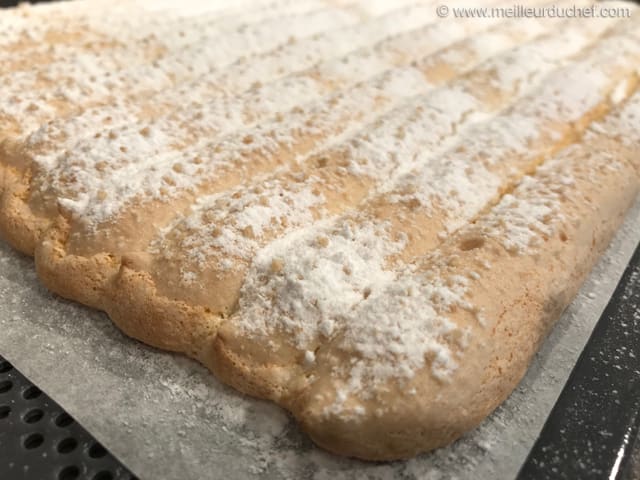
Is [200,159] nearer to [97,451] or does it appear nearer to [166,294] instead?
[166,294]

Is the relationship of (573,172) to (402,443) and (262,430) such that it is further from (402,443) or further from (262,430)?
(262,430)

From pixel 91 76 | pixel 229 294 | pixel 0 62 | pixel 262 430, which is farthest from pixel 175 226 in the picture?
pixel 0 62

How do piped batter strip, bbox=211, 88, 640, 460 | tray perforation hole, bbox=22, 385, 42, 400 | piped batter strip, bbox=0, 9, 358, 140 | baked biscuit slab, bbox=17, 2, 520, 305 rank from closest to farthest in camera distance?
piped batter strip, bbox=211, 88, 640, 460
tray perforation hole, bbox=22, 385, 42, 400
baked biscuit slab, bbox=17, 2, 520, 305
piped batter strip, bbox=0, 9, 358, 140

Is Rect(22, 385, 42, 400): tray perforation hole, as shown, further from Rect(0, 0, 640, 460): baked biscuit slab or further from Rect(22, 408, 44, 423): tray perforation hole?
Rect(0, 0, 640, 460): baked biscuit slab

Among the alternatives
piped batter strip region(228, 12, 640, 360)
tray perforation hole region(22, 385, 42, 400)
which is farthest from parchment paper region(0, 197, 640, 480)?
piped batter strip region(228, 12, 640, 360)

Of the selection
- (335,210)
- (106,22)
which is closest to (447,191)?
(335,210)

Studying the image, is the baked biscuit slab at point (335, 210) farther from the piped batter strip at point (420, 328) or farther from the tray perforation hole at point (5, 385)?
the tray perforation hole at point (5, 385)

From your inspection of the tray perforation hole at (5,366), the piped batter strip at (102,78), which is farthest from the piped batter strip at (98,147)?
the tray perforation hole at (5,366)
